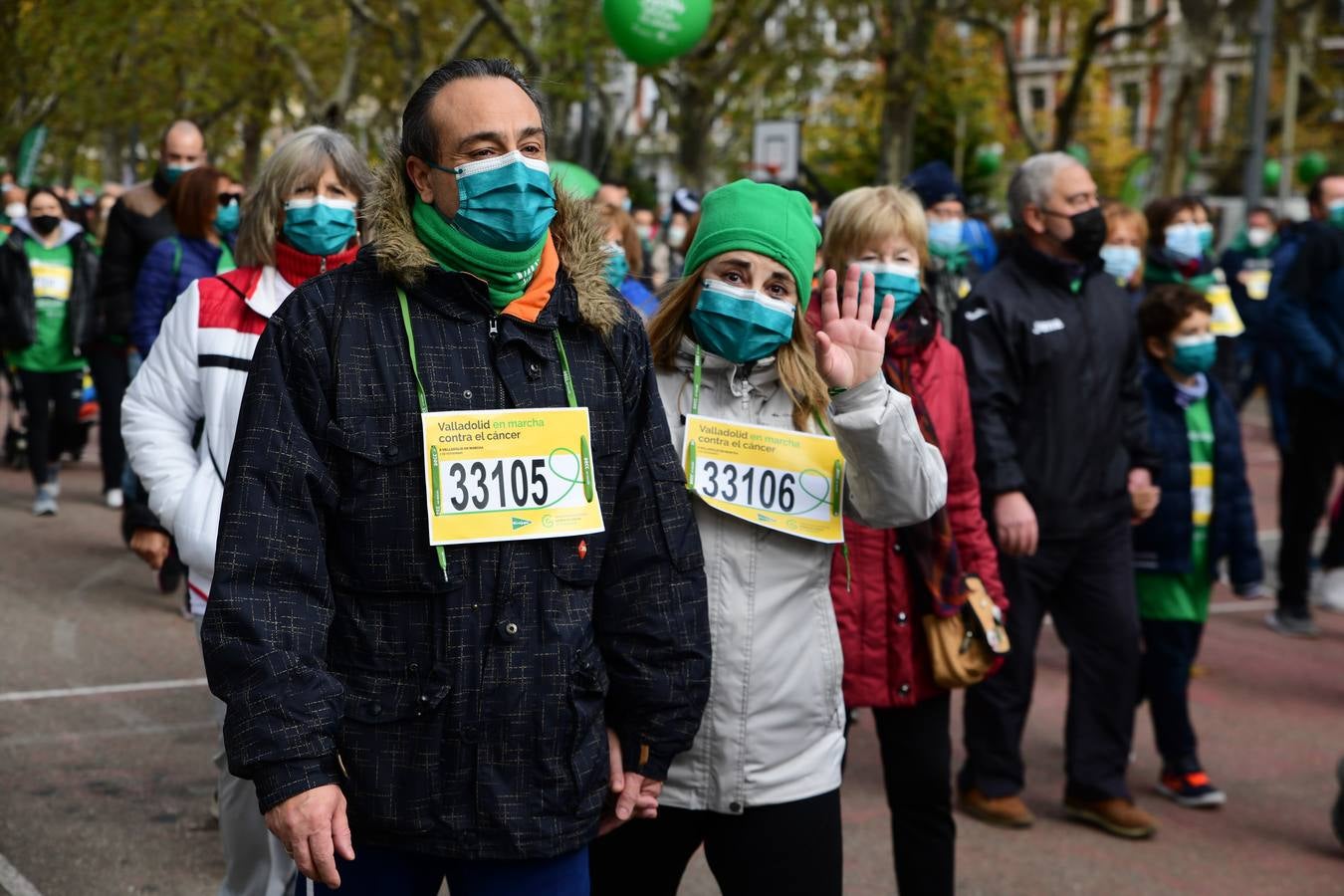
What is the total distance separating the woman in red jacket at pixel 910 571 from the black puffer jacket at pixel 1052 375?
1042mm

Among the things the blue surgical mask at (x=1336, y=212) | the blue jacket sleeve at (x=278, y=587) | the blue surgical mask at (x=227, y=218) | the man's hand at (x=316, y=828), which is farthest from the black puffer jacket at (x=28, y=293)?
the man's hand at (x=316, y=828)

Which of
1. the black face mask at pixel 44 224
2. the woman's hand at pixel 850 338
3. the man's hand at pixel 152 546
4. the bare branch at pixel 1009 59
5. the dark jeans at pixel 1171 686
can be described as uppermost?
the bare branch at pixel 1009 59

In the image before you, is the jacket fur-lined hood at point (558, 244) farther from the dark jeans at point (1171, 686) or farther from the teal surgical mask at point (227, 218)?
the dark jeans at point (1171, 686)

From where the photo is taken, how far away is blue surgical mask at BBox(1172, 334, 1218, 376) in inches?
247

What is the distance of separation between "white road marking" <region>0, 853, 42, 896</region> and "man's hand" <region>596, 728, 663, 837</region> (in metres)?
2.36

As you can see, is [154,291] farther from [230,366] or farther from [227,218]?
[230,366]

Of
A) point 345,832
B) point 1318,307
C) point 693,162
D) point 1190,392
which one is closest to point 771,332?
point 345,832

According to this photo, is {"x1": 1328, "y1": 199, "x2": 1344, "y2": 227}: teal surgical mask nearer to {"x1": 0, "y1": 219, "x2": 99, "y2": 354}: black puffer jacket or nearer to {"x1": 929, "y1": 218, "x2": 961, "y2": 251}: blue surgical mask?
{"x1": 929, "y1": 218, "x2": 961, "y2": 251}: blue surgical mask

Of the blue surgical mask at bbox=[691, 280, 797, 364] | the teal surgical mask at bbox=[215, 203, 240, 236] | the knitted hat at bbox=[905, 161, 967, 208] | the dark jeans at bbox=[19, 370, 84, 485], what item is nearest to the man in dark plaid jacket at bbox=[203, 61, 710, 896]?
the blue surgical mask at bbox=[691, 280, 797, 364]

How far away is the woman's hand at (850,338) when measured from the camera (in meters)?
3.24

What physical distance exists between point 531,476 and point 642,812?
63 cm

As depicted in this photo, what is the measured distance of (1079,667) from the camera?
5.83 m

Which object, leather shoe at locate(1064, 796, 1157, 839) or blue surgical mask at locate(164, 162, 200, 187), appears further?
blue surgical mask at locate(164, 162, 200, 187)

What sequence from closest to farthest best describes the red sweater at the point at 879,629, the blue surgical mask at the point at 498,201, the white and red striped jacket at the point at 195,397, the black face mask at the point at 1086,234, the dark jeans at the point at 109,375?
1. the blue surgical mask at the point at 498,201
2. the white and red striped jacket at the point at 195,397
3. the red sweater at the point at 879,629
4. the black face mask at the point at 1086,234
5. the dark jeans at the point at 109,375
